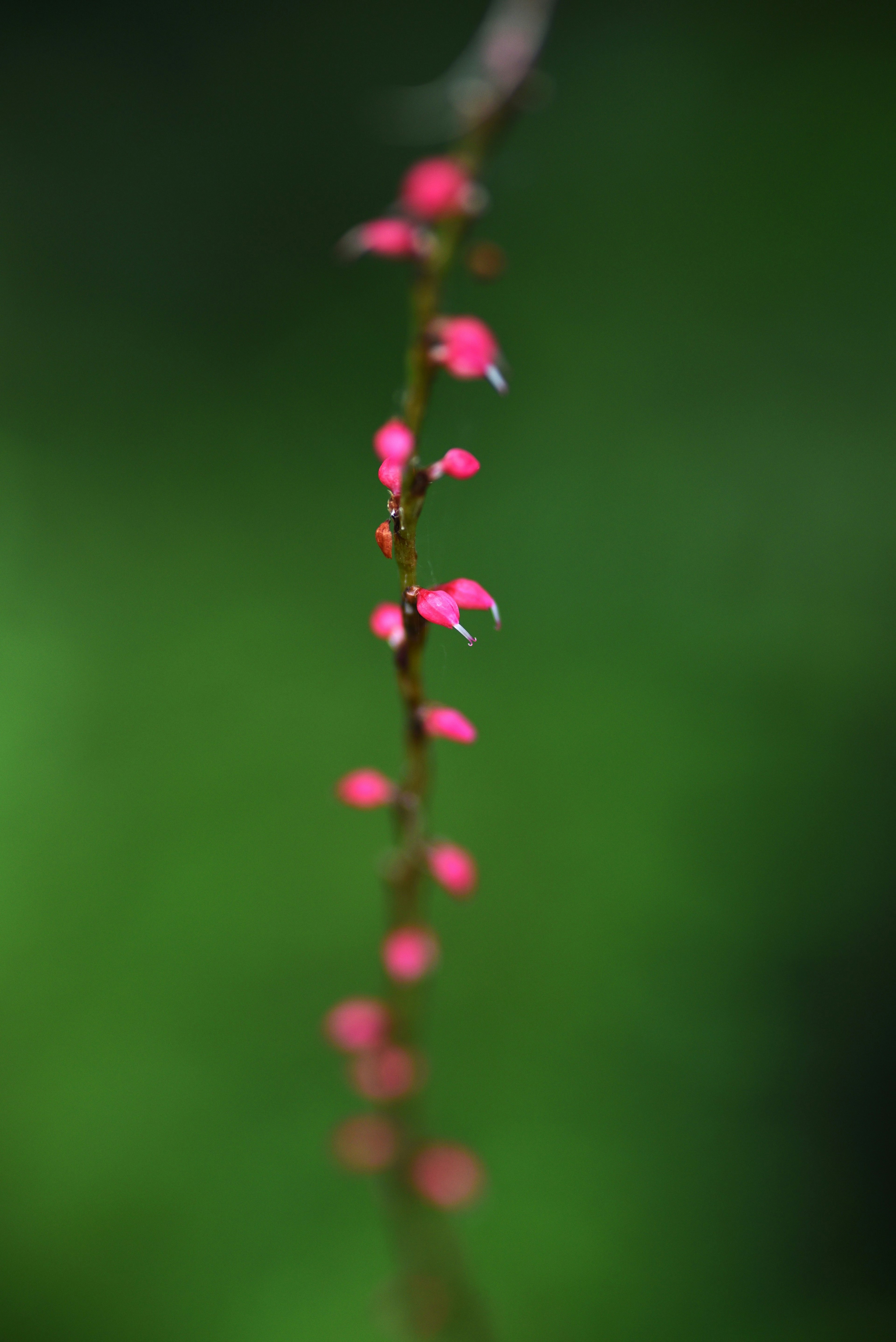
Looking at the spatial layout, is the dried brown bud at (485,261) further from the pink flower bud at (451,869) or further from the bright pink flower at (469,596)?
the pink flower bud at (451,869)

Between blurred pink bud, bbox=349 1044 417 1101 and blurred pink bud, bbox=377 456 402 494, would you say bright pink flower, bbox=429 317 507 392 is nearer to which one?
blurred pink bud, bbox=377 456 402 494

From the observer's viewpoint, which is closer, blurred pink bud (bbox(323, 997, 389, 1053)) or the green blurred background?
blurred pink bud (bbox(323, 997, 389, 1053))

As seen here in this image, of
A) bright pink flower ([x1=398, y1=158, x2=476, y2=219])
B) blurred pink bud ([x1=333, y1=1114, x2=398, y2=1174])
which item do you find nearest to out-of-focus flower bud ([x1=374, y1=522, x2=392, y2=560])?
bright pink flower ([x1=398, y1=158, x2=476, y2=219])

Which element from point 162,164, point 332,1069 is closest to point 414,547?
point 332,1069

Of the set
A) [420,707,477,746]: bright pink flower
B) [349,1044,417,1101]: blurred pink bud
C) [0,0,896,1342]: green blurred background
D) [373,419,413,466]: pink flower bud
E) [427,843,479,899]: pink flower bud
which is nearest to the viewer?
[373,419,413,466]: pink flower bud

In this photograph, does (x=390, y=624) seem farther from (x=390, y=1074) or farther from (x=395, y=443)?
(x=390, y=1074)

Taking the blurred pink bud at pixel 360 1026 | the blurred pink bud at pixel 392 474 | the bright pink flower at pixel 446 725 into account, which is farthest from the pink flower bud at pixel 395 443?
the blurred pink bud at pixel 360 1026

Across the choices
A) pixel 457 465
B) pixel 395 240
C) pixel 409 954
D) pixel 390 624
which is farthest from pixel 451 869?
pixel 395 240

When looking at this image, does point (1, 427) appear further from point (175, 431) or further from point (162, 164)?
point (162, 164)
